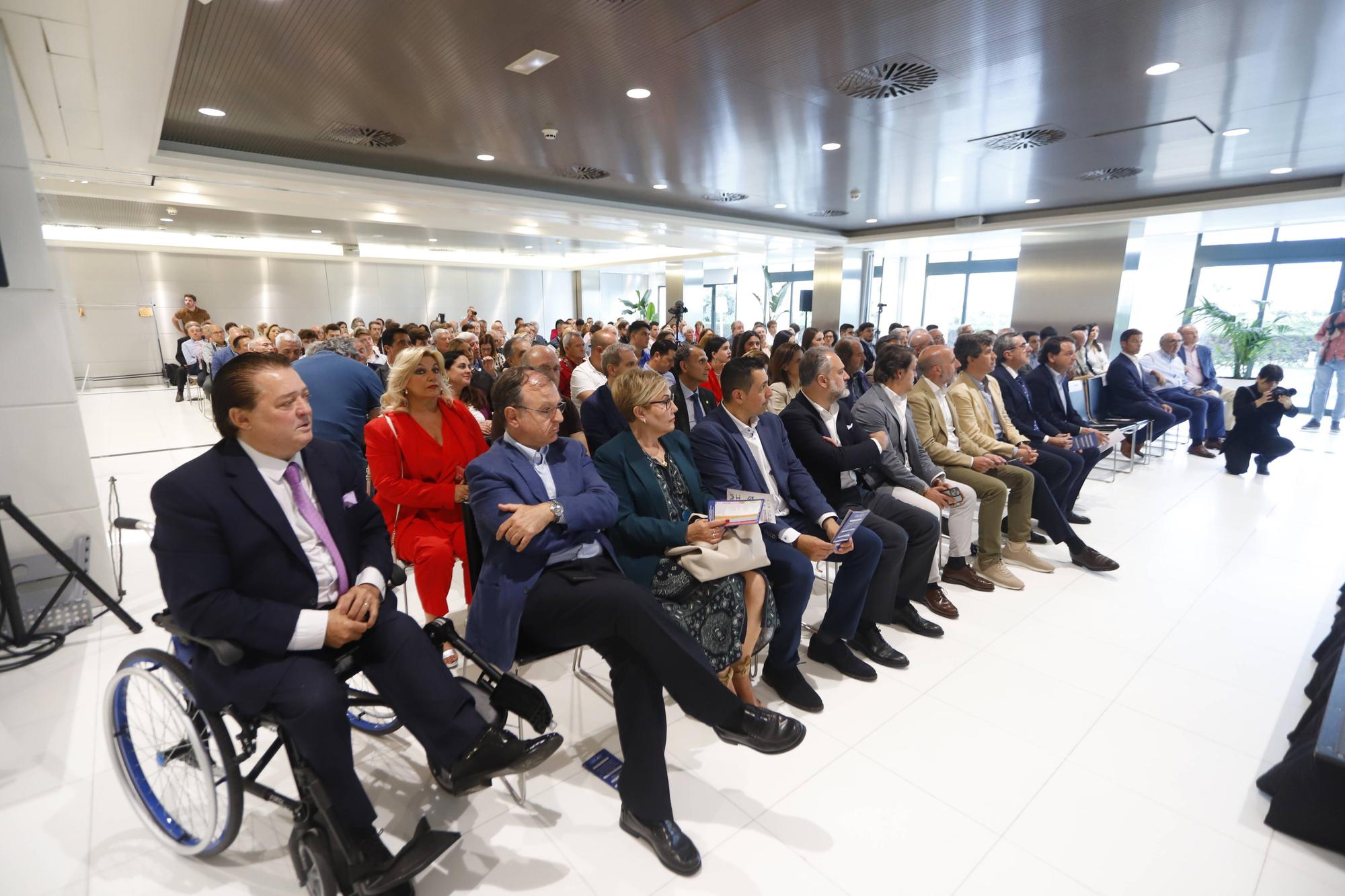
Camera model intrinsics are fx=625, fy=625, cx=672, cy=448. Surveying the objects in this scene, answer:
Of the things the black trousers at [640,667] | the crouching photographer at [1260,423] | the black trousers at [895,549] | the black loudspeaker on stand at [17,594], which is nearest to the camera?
the black trousers at [640,667]

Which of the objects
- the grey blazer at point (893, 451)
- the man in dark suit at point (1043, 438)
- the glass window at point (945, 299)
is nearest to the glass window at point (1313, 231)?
the glass window at point (945, 299)

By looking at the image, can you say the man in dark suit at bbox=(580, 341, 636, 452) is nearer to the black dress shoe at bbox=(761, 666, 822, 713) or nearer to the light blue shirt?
the light blue shirt

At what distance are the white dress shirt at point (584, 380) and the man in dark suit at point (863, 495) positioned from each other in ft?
5.69

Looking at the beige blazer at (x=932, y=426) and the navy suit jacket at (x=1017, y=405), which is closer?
the beige blazer at (x=932, y=426)

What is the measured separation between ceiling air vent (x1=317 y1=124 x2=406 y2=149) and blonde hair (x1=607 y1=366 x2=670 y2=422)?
4537mm

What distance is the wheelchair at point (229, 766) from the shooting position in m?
1.50

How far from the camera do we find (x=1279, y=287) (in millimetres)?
9867

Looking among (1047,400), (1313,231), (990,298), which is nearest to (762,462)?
(1047,400)

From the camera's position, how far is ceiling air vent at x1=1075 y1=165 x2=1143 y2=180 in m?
7.05

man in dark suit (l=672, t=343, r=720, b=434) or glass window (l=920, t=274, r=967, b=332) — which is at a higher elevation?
glass window (l=920, t=274, r=967, b=332)

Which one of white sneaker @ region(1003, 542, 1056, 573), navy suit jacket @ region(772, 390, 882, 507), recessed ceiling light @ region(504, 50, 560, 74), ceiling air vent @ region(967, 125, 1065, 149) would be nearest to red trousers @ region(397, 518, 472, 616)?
navy suit jacket @ region(772, 390, 882, 507)

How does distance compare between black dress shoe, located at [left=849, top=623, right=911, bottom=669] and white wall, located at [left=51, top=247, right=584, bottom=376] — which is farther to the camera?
white wall, located at [left=51, top=247, right=584, bottom=376]

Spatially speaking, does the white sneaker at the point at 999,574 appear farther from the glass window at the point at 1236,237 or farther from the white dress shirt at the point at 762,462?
the glass window at the point at 1236,237

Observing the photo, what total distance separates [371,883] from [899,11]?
14.1ft
